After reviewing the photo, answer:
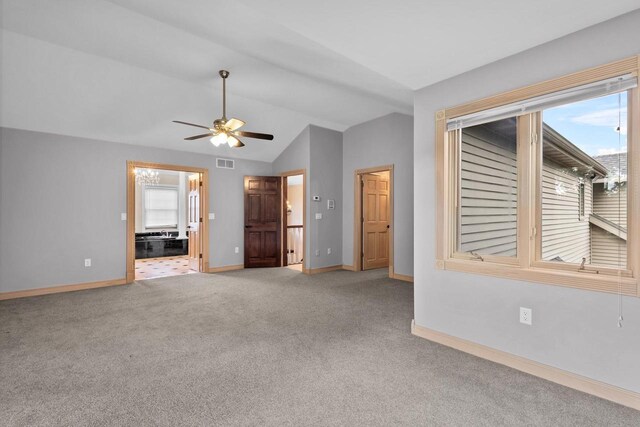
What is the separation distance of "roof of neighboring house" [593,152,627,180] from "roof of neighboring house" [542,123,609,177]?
52 mm

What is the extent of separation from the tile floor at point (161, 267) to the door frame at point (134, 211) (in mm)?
467

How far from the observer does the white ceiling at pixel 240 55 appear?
2051 mm

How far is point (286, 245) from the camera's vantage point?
7.28 meters

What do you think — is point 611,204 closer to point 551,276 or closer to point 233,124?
point 551,276

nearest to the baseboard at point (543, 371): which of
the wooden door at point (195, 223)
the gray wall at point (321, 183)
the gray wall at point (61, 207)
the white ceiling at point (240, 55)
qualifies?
the white ceiling at point (240, 55)

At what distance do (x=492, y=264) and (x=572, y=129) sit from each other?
120 cm

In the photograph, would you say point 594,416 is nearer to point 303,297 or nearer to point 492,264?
point 492,264

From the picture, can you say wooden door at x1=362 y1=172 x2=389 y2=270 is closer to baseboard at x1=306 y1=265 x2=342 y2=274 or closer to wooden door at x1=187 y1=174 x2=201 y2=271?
baseboard at x1=306 y1=265 x2=342 y2=274

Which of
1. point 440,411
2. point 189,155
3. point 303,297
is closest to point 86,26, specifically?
point 189,155

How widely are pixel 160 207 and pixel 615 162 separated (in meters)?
10.6

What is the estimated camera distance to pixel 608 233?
86.3 inches

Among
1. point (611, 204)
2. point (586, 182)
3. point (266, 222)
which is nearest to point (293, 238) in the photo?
point (266, 222)

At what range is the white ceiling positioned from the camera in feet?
6.73

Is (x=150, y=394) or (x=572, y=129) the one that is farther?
(x=572, y=129)
